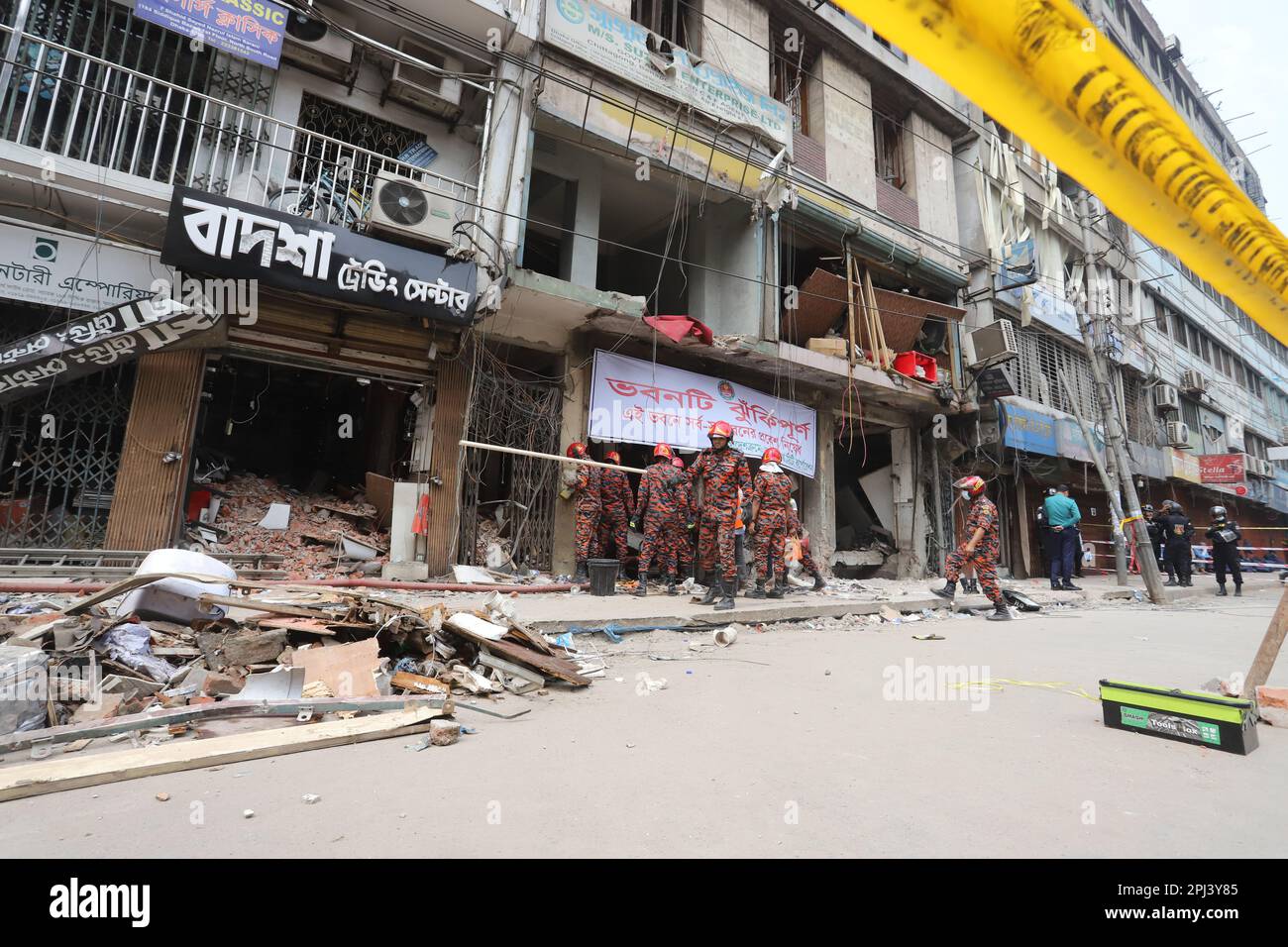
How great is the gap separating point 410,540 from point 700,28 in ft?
33.5

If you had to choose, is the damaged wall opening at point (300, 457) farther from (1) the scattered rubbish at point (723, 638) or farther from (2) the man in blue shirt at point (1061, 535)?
(2) the man in blue shirt at point (1061, 535)

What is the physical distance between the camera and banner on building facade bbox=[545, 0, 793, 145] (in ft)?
28.2

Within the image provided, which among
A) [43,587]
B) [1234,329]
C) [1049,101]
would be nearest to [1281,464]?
[1234,329]

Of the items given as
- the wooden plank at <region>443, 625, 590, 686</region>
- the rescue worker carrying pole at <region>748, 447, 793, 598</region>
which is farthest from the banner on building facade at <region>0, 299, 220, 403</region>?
the rescue worker carrying pole at <region>748, 447, 793, 598</region>

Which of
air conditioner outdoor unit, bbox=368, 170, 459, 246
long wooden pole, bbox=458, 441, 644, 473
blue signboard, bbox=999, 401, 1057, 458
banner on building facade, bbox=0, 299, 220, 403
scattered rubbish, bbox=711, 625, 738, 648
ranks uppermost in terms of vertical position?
air conditioner outdoor unit, bbox=368, 170, 459, 246

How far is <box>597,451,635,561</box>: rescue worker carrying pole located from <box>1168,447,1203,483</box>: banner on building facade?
65.0 feet

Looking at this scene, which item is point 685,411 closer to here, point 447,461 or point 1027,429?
point 447,461

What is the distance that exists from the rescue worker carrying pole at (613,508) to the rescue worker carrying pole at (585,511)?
206 millimetres

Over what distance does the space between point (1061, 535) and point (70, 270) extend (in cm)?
1495

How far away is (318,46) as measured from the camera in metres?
7.31

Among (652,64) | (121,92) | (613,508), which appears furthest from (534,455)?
(652,64)

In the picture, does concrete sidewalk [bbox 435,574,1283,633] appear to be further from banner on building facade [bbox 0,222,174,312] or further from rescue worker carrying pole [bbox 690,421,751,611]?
banner on building facade [bbox 0,222,174,312]

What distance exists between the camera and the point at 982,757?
2.49 meters

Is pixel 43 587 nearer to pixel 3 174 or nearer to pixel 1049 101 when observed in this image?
pixel 3 174
